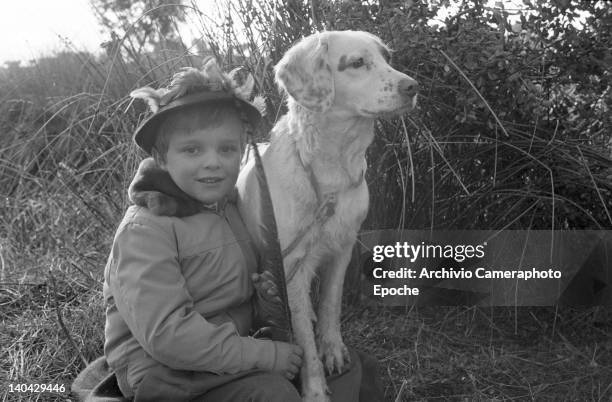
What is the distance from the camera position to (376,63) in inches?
91.0

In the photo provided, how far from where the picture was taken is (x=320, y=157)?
231cm

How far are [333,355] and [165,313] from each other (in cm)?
79

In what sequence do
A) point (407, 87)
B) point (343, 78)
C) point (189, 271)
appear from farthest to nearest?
point (343, 78) < point (407, 87) < point (189, 271)

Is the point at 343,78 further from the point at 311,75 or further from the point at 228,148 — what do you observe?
the point at 228,148

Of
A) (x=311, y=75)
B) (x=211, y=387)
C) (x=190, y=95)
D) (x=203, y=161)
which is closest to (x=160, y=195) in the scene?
(x=203, y=161)

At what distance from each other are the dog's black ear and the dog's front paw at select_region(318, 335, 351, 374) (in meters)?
0.82

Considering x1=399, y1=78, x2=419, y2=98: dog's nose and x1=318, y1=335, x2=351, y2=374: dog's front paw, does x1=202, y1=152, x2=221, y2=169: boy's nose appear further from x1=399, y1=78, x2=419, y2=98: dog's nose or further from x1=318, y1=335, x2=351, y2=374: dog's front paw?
x1=318, y1=335, x2=351, y2=374: dog's front paw

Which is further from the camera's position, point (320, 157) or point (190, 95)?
point (320, 157)

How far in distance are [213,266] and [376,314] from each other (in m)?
1.33

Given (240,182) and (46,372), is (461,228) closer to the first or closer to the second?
(240,182)

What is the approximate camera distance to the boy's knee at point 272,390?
1.82m

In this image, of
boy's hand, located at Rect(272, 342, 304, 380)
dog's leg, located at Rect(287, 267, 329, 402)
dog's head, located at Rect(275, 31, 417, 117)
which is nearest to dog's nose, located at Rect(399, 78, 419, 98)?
dog's head, located at Rect(275, 31, 417, 117)

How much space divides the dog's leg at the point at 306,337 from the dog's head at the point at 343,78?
1.94 feet

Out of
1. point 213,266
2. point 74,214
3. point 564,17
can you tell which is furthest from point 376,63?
point 74,214
